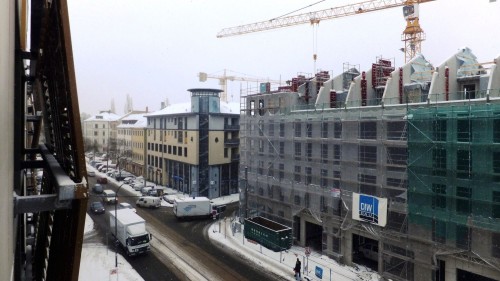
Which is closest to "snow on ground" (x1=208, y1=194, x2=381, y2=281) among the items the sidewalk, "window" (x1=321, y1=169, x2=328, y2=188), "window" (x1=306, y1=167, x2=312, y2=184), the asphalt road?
the sidewalk

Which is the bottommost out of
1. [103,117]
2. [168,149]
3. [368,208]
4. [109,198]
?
[109,198]

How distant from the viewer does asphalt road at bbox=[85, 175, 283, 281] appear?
26.2m

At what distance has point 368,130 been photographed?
27.1 m

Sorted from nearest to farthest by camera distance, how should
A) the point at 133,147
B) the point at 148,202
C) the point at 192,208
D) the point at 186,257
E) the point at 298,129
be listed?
the point at 186,257, the point at 298,129, the point at 192,208, the point at 148,202, the point at 133,147

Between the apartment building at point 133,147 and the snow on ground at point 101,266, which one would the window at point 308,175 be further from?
the apartment building at point 133,147

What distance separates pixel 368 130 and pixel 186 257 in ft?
59.1

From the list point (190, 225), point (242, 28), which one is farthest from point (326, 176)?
point (242, 28)

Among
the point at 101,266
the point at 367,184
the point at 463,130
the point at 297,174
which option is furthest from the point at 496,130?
the point at 101,266

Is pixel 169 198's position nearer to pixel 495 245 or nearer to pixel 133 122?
pixel 495 245

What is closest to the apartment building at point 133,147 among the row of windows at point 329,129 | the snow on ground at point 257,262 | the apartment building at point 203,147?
the apartment building at point 203,147

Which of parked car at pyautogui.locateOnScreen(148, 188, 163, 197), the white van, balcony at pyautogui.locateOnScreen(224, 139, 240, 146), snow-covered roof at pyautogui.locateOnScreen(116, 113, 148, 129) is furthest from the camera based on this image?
snow-covered roof at pyautogui.locateOnScreen(116, 113, 148, 129)

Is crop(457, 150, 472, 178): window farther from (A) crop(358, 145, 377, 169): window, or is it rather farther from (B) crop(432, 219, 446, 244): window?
(A) crop(358, 145, 377, 169): window

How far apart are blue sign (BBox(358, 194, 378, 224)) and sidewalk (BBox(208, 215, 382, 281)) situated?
426 cm

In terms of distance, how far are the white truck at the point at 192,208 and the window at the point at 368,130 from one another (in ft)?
70.4
